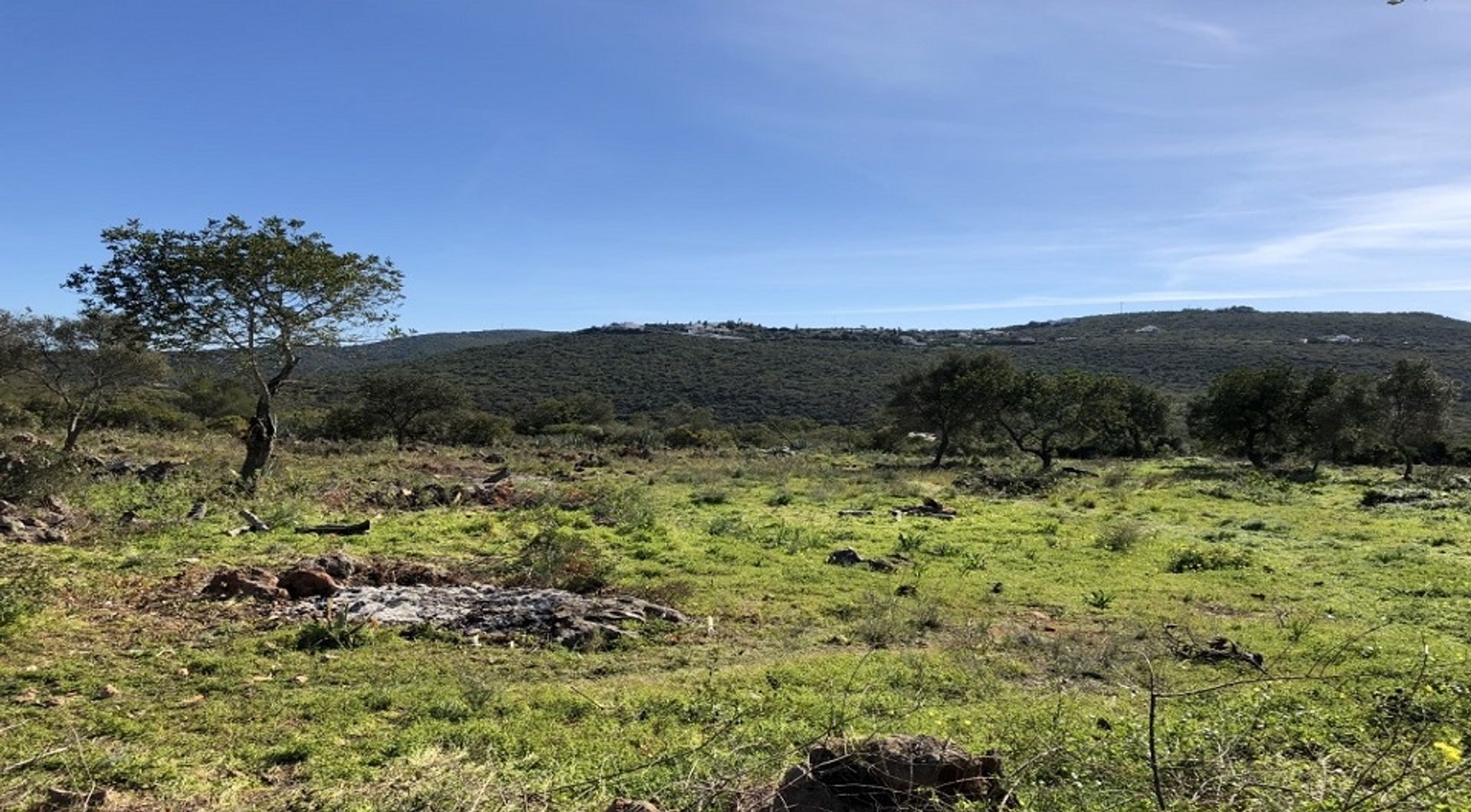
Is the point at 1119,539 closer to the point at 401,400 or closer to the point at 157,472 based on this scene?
the point at 157,472

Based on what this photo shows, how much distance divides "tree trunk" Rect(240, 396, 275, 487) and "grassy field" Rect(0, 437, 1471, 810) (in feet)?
6.08

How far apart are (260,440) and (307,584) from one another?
11.0m

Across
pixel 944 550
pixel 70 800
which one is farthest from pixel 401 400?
pixel 70 800

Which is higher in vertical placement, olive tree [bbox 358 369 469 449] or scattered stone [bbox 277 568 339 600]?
olive tree [bbox 358 369 469 449]

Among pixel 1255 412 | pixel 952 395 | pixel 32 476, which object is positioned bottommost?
pixel 1255 412

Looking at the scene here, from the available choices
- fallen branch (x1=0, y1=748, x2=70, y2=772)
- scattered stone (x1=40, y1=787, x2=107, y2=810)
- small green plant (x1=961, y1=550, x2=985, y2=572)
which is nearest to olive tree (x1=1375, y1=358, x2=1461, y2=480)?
small green plant (x1=961, y1=550, x2=985, y2=572)

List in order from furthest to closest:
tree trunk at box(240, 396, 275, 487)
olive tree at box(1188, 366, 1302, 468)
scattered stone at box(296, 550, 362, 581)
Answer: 1. olive tree at box(1188, 366, 1302, 468)
2. tree trunk at box(240, 396, 275, 487)
3. scattered stone at box(296, 550, 362, 581)

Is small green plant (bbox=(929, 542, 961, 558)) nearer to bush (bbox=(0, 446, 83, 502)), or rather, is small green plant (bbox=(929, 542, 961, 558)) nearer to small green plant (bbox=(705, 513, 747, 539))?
small green plant (bbox=(705, 513, 747, 539))

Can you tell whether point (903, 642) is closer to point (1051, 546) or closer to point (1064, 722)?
point (1064, 722)

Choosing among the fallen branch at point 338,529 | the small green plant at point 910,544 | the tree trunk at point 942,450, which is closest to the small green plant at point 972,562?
the small green plant at point 910,544

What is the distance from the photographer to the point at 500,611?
9.12 metres

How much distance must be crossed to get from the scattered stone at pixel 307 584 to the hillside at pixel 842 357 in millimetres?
54838

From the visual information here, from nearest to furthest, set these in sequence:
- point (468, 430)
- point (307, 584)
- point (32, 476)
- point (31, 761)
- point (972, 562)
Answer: point (31, 761)
point (307, 584)
point (972, 562)
point (32, 476)
point (468, 430)

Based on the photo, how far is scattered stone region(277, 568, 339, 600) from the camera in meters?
9.45
